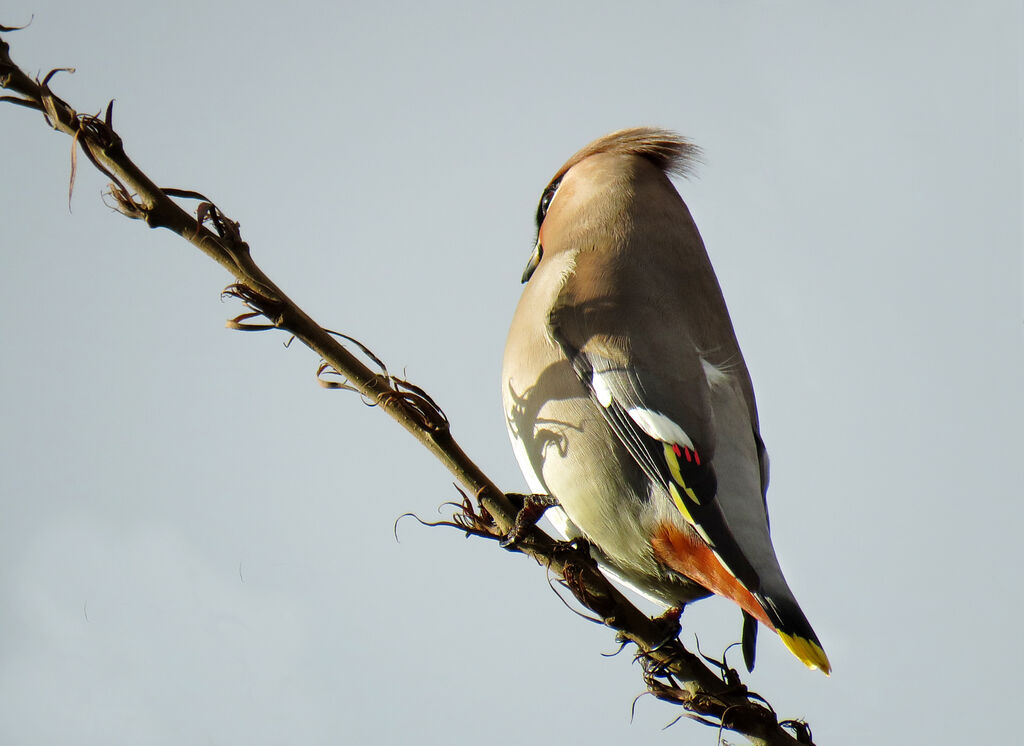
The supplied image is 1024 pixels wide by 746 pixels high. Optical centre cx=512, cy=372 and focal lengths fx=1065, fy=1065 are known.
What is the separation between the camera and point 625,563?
7.72ft

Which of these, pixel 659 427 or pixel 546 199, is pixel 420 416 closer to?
pixel 659 427

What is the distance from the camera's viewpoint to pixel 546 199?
3107mm

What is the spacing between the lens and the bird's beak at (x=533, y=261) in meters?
2.95

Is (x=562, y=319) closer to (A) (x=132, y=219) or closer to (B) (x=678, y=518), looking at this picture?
(B) (x=678, y=518)

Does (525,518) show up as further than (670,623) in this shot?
No

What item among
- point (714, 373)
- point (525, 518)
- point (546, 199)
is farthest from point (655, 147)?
point (525, 518)

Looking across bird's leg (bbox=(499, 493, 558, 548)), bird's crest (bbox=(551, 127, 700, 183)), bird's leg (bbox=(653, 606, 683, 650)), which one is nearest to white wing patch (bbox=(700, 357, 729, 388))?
bird's leg (bbox=(653, 606, 683, 650))

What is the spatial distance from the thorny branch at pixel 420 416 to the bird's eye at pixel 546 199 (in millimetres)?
1285

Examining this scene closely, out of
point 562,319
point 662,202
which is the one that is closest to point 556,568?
point 562,319

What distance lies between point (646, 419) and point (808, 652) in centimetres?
57

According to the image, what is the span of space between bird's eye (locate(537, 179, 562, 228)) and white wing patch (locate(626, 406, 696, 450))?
1019 millimetres

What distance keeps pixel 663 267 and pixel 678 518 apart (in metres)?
0.68

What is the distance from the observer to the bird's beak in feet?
9.68

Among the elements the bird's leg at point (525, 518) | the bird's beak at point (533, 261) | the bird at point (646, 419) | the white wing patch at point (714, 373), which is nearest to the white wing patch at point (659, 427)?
the bird at point (646, 419)
